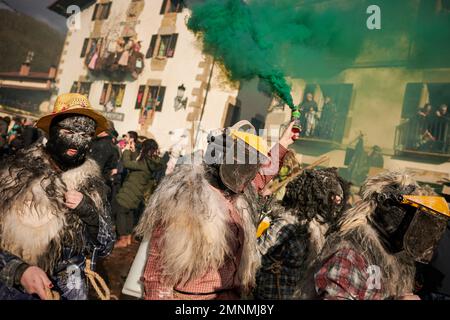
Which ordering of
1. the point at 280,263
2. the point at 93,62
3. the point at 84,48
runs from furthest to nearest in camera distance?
the point at 84,48 → the point at 93,62 → the point at 280,263

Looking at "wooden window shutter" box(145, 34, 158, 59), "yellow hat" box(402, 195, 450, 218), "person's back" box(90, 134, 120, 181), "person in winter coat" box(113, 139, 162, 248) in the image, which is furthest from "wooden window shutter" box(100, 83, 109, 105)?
"yellow hat" box(402, 195, 450, 218)

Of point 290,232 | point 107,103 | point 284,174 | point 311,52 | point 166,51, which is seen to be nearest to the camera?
point 290,232

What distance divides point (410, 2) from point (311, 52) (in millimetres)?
3350

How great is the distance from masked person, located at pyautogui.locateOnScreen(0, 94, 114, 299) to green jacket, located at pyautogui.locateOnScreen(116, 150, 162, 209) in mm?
4325

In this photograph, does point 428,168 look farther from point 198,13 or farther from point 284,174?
point 198,13

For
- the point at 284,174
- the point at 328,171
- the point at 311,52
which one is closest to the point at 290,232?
the point at 328,171

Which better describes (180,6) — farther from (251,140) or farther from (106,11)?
(251,140)

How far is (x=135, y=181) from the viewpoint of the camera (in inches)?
259

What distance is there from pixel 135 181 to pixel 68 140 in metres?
4.63

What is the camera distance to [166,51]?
18.0 meters

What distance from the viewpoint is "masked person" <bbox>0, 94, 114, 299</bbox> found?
1853 mm

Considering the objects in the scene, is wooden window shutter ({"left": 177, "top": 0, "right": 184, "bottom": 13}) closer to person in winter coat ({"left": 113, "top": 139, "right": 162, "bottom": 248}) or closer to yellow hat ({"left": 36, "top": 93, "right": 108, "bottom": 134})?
person in winter coat ({"left": 113, "top": 139, "right": 162, "bottom": 248})

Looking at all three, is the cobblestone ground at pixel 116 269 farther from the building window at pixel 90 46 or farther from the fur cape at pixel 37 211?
the building window at pixel 90 46

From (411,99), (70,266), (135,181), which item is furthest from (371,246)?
(411,99)
